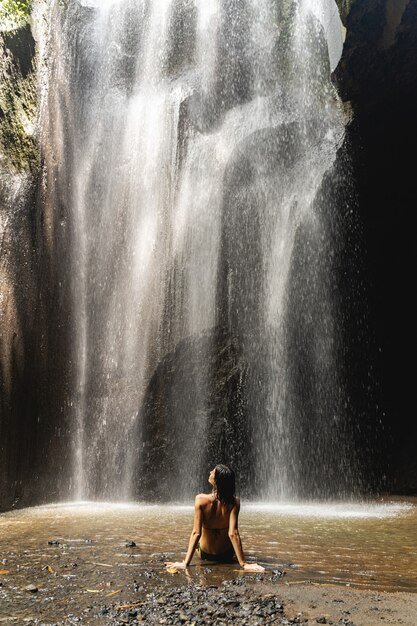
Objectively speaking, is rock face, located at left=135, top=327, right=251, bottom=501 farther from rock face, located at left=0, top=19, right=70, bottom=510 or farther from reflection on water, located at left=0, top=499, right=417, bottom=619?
reflection on water, located at left=0, top=499, right=417, bottom=619

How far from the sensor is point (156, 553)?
495 cm

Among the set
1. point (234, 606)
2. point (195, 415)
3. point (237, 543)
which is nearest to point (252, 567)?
point (237, 543)

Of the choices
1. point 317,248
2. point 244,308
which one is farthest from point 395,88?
point 244,308

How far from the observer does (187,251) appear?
14.3m

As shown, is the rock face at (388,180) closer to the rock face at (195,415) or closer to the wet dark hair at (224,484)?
the rock face at (195,415)

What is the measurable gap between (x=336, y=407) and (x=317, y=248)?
3.94 metres

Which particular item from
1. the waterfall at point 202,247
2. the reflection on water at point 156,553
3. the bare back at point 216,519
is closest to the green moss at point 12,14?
the waterfall at point 202,247

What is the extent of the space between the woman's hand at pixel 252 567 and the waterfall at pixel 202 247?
8836mm

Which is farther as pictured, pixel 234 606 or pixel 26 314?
pixel 26 314

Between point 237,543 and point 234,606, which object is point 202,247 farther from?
point 234,606

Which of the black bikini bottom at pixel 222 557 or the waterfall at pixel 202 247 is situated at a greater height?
the waterfall at pixel 202 247

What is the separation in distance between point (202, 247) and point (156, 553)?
10.1m

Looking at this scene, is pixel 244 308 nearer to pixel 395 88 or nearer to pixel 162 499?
pixel 162 499

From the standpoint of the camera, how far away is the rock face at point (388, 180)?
1171 centimetres
